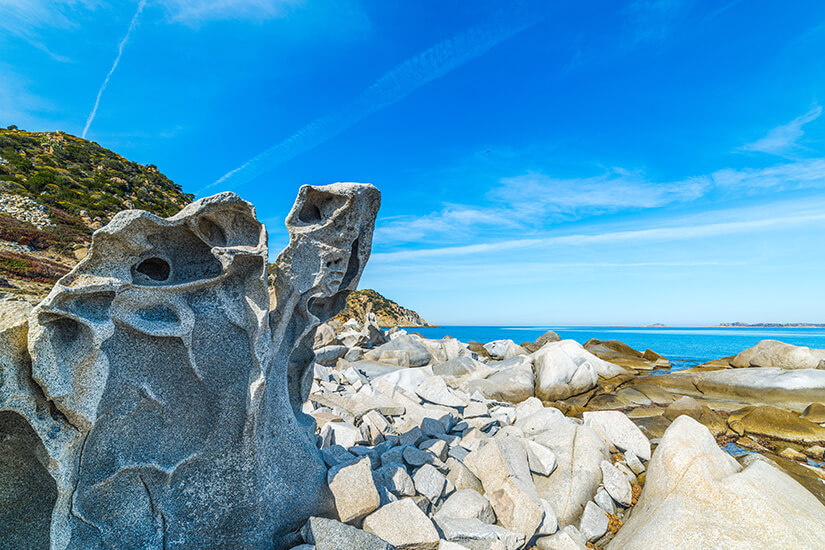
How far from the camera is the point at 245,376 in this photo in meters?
3.41

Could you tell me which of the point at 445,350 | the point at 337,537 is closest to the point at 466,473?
the point at 337,537

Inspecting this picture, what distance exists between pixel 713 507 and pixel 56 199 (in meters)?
39.1

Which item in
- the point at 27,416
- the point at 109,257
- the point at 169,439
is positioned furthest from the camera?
the point at 169,439

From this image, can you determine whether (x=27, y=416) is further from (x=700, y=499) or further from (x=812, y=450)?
(x=812, y=450)

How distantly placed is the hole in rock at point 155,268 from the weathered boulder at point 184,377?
0.01 metres

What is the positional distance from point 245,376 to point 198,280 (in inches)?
→ 37.4

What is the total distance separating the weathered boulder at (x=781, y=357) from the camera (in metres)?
15.0

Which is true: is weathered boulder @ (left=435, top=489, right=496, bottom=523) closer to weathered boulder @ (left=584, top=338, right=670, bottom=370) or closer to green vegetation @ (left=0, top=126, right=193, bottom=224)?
weathered boulder @ (left=584, top=338, right=670, bottom=370)

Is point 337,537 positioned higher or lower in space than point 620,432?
higher

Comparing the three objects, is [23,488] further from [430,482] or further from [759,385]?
[759,385]

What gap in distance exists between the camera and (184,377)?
3.17 metres

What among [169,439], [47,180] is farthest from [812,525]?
[47,180]

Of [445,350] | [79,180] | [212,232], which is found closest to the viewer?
[212,232]

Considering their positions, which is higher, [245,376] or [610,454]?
[245,376]
